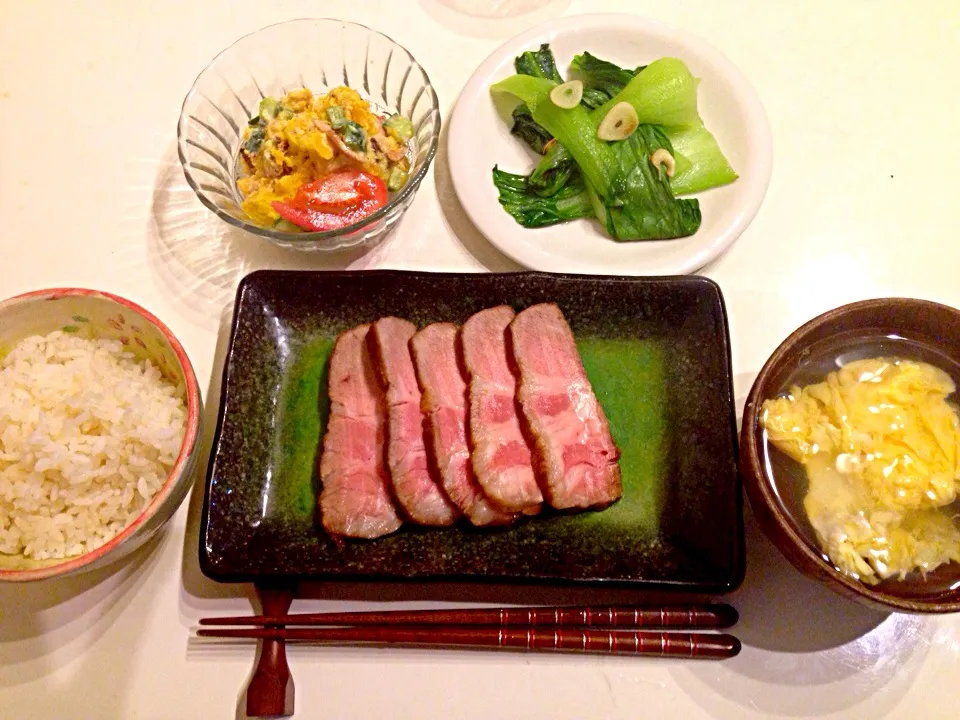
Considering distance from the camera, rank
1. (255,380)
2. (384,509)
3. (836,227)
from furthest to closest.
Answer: (836,227), (255,380), (384,509)

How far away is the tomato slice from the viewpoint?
209 cm

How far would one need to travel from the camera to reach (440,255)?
91.8 inches

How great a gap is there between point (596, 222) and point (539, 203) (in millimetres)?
216

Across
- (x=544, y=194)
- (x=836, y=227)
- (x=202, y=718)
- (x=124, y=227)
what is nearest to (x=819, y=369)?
(x=836, y=227)

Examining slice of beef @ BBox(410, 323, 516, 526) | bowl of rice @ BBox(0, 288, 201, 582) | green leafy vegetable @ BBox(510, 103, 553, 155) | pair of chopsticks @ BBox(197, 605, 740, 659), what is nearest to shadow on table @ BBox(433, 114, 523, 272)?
green leafy vegetable @ BBox(510, 103, 553, 155)

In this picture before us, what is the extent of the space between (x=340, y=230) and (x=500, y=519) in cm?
99

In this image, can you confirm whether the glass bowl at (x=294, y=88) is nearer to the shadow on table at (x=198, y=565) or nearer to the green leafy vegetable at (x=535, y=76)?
the green leafy vegetable at (x=535, y=76)

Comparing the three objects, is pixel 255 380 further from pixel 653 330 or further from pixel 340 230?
pixel 653 330

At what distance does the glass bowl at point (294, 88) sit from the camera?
220cm

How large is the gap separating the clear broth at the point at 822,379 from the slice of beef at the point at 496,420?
624 mm

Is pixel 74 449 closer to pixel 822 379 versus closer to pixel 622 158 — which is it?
pixel 622 158

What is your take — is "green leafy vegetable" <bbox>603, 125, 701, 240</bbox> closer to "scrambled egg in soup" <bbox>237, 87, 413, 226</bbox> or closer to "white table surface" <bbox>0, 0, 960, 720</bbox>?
"white table surface" <bbox>0, 0, 960, 720</bbox>

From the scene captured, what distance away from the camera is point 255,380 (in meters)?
2.02

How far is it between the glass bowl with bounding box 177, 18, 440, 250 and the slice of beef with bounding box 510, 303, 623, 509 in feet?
2.01
